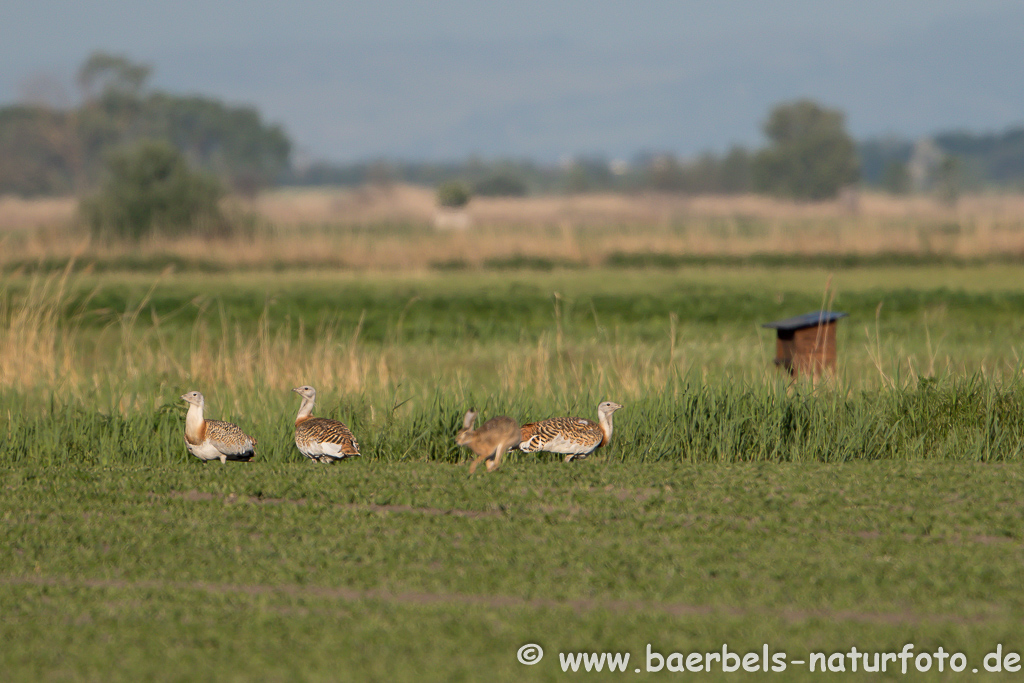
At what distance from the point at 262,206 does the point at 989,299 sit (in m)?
44.8

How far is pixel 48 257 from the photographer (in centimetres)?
3422

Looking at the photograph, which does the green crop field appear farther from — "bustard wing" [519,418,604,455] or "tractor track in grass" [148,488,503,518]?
"bustard wing" [519,418,604,455]

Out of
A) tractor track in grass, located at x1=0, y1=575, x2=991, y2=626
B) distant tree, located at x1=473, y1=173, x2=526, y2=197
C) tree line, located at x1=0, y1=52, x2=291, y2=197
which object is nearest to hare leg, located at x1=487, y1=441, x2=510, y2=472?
tractor track in grass, located at x1=0, y1=575, x2=991, y2=626

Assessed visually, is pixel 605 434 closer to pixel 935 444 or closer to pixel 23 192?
pixel 935 444

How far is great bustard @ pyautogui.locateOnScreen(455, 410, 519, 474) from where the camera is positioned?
889 cm

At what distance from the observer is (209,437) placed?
9445 millimetres

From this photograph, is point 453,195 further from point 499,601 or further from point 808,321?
point 499,601

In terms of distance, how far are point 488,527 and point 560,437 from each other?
194cm

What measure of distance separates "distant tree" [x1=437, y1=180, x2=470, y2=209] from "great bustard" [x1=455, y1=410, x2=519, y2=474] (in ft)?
177

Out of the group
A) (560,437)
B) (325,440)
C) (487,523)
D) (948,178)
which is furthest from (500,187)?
(487,523)

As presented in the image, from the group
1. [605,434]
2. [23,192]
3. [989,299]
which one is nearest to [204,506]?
[605,434]

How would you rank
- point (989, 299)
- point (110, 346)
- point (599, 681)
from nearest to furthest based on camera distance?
point (599, 681) < point (110, 346) < point (989, 299)

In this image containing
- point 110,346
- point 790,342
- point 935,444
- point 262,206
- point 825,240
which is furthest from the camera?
point 262,206

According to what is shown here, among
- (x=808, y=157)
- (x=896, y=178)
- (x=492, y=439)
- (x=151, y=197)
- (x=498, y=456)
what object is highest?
(x=808, y=157)
